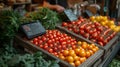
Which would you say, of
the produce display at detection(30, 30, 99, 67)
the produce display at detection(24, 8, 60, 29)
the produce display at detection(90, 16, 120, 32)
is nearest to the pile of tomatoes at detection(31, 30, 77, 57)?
the produce display at detection(30, 30, 99, 67)

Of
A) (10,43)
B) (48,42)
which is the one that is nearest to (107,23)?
(48,42)

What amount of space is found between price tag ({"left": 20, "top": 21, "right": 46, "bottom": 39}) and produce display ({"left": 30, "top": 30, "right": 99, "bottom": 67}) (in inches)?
2.4

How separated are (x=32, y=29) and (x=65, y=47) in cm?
45

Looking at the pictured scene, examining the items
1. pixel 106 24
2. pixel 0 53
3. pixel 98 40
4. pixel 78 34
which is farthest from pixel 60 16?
pixel 0 53

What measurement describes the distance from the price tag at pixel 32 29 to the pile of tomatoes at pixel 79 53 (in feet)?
1.31

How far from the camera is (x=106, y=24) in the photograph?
3.81m

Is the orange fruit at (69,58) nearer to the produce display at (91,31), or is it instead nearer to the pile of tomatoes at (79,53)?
the pile of tomatoes at (79,53)

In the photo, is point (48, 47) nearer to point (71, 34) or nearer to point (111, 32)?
point (71, 34)

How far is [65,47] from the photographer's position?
97.9 inches

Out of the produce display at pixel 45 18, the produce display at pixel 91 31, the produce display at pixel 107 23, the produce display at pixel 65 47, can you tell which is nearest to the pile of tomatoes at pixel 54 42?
the produce display at pixel 65 47

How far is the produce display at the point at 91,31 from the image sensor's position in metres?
2.97

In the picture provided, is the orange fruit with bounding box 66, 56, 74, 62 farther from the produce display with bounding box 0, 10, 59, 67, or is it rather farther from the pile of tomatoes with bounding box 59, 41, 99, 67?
the produce display with bounding box 0, 10, 59, 67

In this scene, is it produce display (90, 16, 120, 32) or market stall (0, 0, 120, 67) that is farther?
produce display (90, 16, 120, 32)

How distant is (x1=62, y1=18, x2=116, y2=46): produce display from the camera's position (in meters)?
2.97
